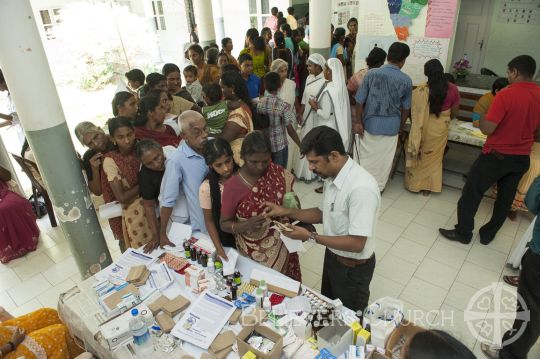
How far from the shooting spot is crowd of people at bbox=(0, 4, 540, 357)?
2162 millimetres

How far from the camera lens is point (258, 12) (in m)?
12.2

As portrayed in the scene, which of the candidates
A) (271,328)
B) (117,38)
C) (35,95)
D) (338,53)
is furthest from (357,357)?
(117,38)

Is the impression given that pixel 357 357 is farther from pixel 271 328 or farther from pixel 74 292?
pixel 74 292

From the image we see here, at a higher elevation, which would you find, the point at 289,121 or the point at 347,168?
the point at 347,168

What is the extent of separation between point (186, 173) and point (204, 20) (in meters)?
6.05

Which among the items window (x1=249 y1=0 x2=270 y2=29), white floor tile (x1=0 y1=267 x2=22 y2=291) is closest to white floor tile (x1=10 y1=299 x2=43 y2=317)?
white floor tile (x1=0 y1=267 x2=22 y2=291)

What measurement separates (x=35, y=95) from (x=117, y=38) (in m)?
8.90

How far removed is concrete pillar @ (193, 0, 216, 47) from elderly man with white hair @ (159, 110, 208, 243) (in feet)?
18.6

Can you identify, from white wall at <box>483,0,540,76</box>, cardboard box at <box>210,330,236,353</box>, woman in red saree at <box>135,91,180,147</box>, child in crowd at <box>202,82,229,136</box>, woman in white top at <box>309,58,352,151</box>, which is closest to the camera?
cardboard box at <box>210,330,236,353</box>

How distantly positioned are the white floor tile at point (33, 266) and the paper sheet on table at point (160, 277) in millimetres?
2282

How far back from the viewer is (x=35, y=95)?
8.11 feet

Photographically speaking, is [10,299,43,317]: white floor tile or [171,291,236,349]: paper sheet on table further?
[10,299,43,317]: white floor tile

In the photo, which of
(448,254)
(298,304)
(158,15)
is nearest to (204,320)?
(298,304)

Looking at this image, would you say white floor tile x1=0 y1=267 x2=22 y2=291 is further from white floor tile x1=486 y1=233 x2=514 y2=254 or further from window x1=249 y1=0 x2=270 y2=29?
window x1=249 y1=0 x2=270 y2=29
